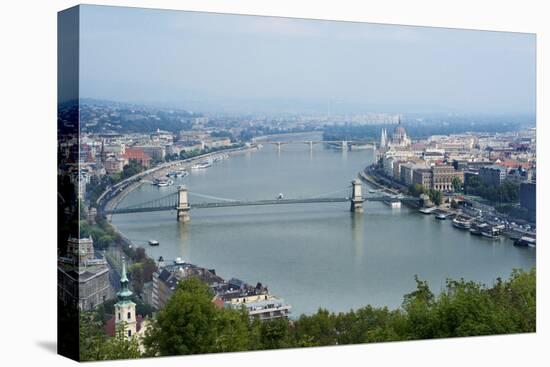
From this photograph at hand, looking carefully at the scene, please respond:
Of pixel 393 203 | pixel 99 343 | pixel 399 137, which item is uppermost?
pixel 399 137

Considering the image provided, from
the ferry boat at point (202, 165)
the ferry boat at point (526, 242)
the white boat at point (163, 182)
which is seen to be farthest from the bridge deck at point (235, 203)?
the ferry boat at point (526, 242)

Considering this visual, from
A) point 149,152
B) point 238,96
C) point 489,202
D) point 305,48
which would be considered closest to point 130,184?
point 149,152

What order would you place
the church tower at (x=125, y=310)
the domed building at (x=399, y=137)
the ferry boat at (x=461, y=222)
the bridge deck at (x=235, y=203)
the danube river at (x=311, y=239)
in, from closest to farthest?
1. the church tower at (x=125, y=310)
2. the bridge deck at (x=235, y=203)
3. the danube river at (x=311, y=239)
4. the domed building at (x=399, y=137)
5. the ferry boat at (x=461, y=222)

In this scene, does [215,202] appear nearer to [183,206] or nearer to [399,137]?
[183,206]

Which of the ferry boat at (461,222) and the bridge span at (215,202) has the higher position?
the bridge span at (215,202)

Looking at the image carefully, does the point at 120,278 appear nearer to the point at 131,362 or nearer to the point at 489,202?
the point at 131,362

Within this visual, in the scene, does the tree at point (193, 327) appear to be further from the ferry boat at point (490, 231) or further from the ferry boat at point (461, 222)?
the ferry boat at point (490, 231)

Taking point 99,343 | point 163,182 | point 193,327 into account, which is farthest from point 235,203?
point 99,343
